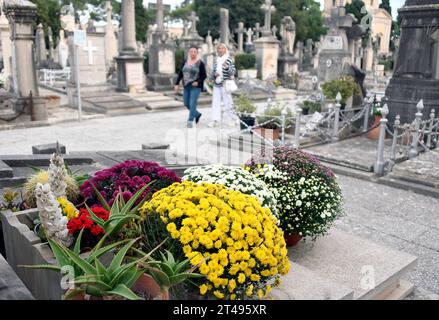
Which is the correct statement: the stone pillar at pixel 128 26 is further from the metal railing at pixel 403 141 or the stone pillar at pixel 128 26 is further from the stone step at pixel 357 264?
the stone step at pixel 357 264

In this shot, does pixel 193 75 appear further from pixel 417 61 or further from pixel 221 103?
pixel 417 61

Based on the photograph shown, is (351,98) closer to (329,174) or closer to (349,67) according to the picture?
→ (349,67)

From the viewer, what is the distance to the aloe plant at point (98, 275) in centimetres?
228

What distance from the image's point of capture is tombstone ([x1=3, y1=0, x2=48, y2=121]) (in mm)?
11062

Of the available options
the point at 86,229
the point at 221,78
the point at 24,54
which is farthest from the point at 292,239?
the point at 24,54

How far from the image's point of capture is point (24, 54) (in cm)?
1145

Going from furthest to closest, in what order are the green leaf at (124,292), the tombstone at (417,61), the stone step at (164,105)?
the stone step at (164,105), the tombstone at (417,61), the green leaf at (124,292)

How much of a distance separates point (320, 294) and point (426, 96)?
27.1 feet

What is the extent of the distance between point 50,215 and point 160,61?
53.9 ft

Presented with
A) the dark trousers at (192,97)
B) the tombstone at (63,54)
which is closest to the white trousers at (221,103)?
the dark trousers at (192,97)

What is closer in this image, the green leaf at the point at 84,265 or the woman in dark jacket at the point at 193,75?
the green leaf at the point at 84,265

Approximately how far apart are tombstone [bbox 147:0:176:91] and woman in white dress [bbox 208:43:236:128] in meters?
7.10

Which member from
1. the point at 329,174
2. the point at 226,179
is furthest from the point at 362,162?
the point at 226,179

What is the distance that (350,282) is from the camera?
3430mm
